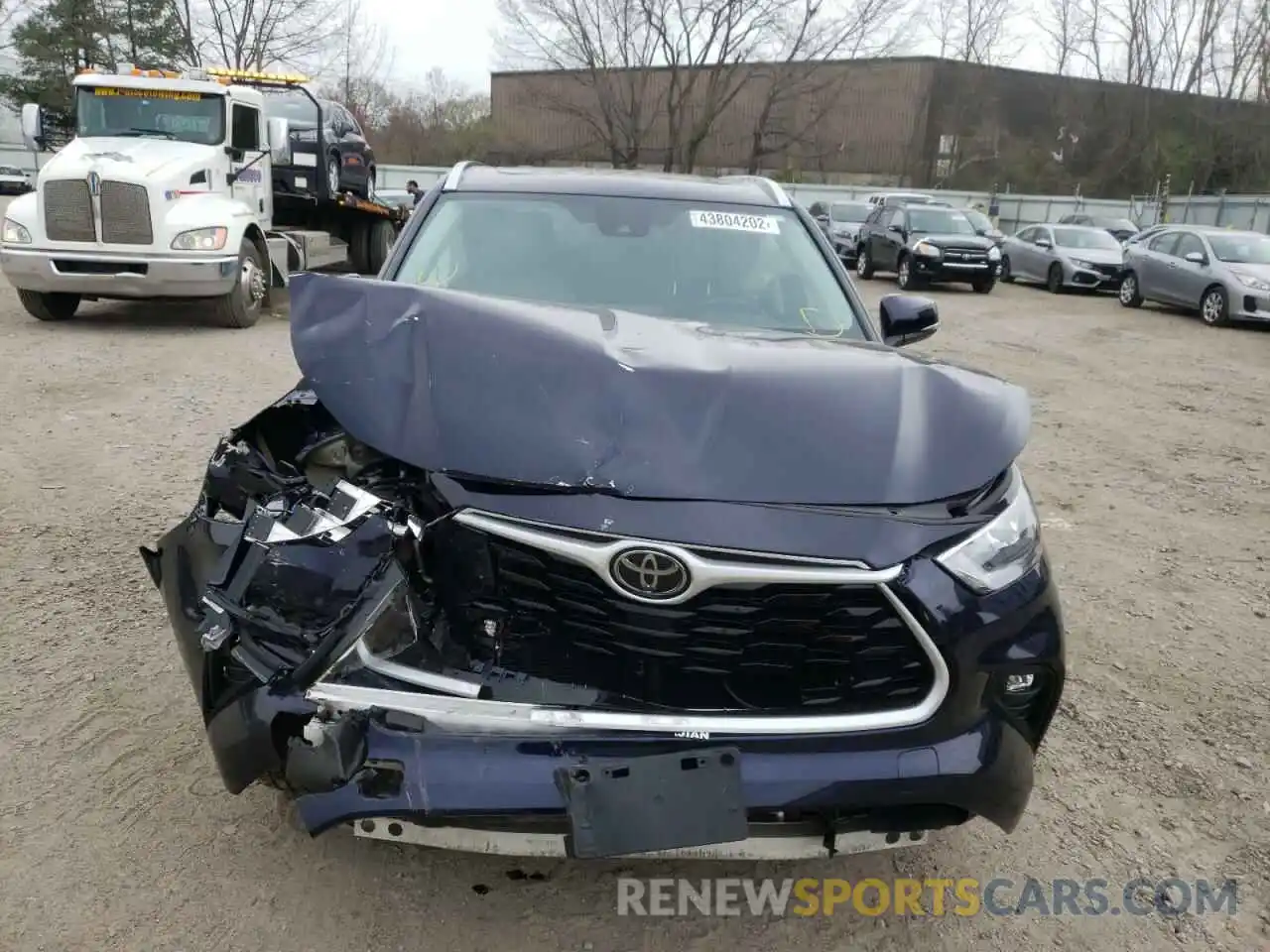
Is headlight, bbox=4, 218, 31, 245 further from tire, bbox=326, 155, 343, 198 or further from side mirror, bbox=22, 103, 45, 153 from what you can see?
tire, bbox=326, 155, 343, 198

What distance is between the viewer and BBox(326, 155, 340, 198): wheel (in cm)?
1306

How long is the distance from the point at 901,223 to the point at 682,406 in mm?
17319

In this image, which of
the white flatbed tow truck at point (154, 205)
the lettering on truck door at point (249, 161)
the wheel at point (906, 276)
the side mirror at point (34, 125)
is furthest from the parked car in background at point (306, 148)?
the wheel at point (906, 276)

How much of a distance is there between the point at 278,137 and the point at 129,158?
1663 millimetres

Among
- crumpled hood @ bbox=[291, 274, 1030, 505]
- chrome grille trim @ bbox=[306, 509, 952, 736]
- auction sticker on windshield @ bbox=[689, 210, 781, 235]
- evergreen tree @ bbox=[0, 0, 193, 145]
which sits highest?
evergreen tree @ bbox=[0, 0, 193, 145]

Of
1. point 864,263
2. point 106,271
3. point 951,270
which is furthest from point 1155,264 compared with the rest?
point 106,271

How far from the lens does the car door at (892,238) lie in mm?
17953

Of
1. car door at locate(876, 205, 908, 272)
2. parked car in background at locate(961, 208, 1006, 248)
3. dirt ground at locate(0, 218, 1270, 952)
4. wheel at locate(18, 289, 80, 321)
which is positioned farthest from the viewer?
parked car in background at locate(961, 208, 1006, 248)

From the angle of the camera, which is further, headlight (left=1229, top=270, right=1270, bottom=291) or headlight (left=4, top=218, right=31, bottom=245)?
headlight (left=1229, top=270, right=1270, bottom=291)

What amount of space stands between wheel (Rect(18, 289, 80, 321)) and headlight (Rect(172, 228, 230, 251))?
148cm

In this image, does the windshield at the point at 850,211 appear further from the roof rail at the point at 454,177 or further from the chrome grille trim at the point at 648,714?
the chrome grille trim at the point at 648,714

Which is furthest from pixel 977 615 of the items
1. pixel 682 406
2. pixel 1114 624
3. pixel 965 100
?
pixel 965 100

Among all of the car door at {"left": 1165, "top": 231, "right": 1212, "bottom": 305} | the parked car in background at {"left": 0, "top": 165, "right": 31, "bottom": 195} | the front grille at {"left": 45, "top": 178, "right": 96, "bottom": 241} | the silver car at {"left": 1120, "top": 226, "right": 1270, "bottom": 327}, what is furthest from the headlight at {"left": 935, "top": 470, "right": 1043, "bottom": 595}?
Result: the parked car in background at {"left": 0, "top": 165, "right": 31, "bottom": 195}

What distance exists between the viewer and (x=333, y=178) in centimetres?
1336
